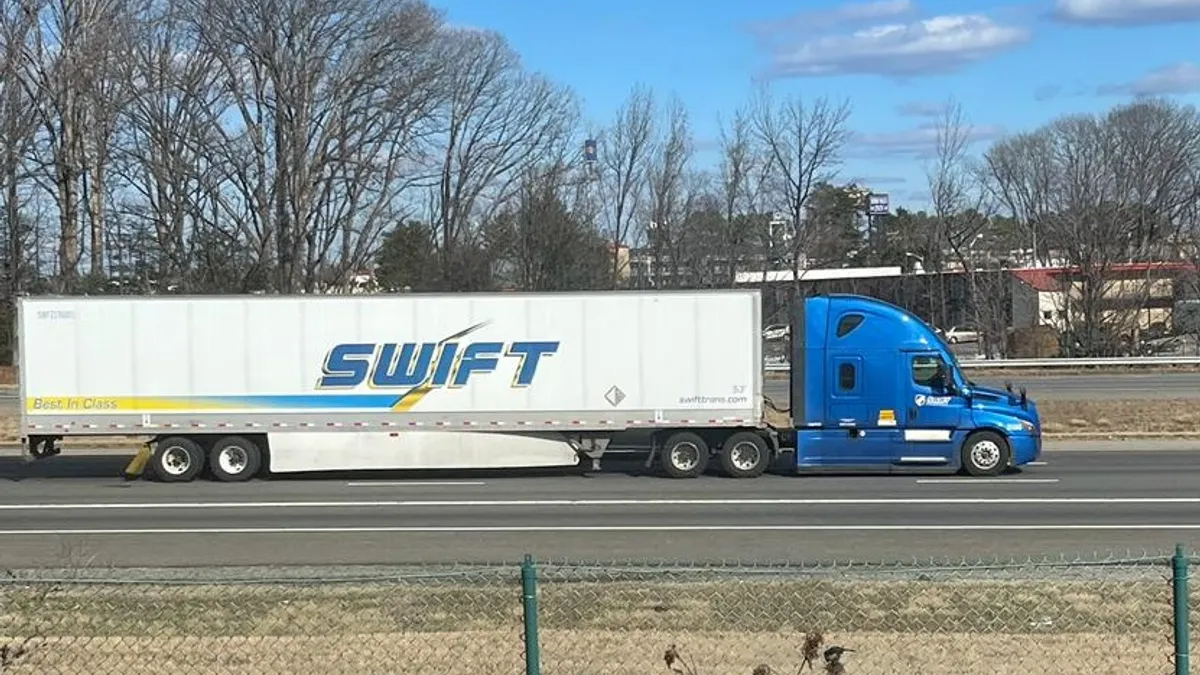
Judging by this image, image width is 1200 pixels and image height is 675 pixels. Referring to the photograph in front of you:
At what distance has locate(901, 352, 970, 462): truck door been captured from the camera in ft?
68.1

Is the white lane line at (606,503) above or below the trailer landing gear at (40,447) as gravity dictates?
below

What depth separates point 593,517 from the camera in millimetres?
16188

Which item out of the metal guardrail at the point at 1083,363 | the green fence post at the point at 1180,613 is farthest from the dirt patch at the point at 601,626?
the metal guardrail at the point at 1083,363

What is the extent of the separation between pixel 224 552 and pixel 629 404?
29.8 ft

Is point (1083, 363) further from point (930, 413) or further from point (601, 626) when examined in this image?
point (601, 626)

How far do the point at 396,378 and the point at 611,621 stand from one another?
42.5 ft

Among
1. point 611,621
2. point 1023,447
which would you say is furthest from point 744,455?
point 611,621

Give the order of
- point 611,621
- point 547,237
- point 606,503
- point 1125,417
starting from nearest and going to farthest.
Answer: point 611,621
point 606,503
point 1125,417
point 547,237

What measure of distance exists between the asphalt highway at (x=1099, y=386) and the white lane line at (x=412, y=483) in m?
11.4

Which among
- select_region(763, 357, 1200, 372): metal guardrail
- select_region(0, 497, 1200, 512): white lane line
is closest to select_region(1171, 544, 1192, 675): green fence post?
select_region(0, 497, 1200, 512): white lane line

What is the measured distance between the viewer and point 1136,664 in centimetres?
736

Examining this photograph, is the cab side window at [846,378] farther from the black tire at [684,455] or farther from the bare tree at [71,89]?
the bare tree at [71,89]

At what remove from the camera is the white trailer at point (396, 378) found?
2122 cm

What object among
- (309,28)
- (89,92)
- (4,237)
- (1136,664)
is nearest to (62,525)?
(1136,664)
